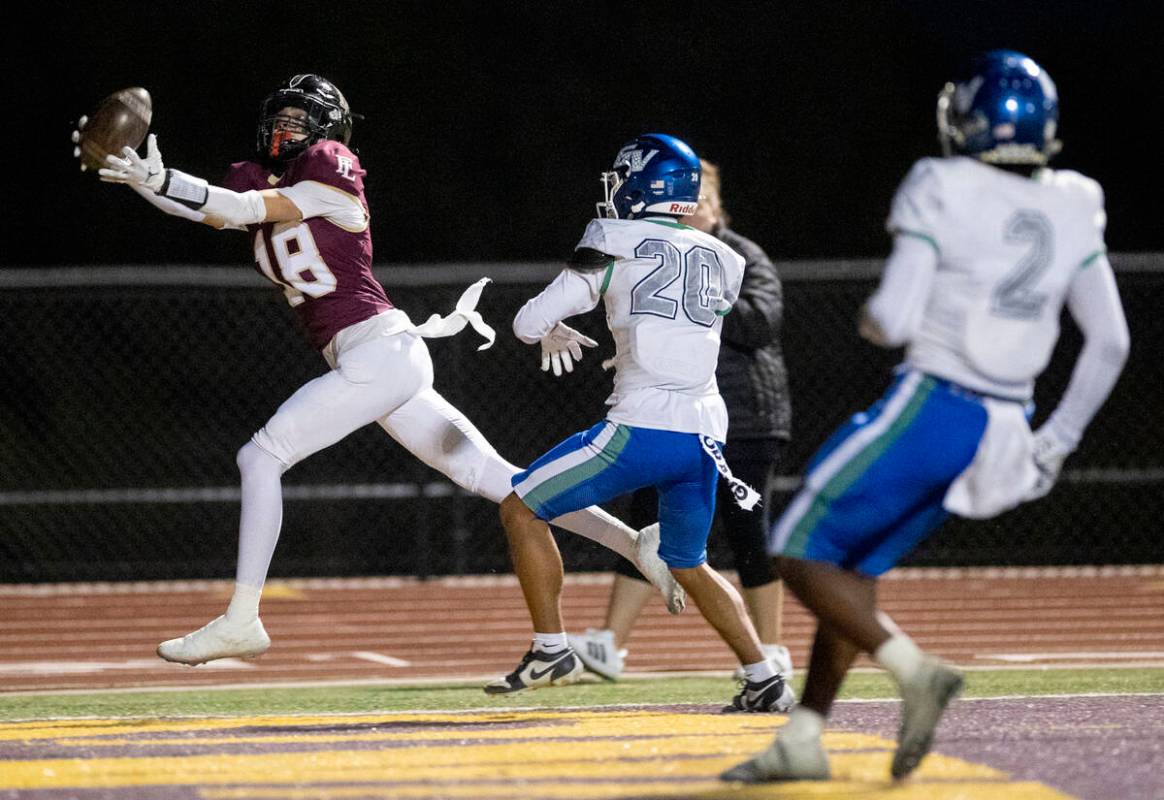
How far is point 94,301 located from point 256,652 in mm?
7529

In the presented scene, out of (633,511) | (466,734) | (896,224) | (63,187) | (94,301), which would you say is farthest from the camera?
(63,187)

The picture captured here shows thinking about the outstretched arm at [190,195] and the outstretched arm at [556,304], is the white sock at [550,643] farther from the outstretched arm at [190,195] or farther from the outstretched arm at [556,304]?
the outstretched arm at [190,195]

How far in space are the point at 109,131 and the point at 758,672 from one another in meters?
2.58

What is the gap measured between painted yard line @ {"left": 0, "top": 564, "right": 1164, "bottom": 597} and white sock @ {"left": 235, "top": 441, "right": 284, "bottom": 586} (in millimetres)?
5921

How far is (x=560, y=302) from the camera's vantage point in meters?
5.43

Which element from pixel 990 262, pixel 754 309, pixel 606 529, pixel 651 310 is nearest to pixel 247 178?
pixel 651 310

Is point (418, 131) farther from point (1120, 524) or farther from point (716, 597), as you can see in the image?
point (716, 597)

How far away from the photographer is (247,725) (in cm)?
539

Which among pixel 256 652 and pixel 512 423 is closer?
pixel 256 652

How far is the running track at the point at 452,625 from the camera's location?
26.5 feet

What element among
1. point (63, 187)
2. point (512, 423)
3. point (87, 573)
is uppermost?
point (63, 187)

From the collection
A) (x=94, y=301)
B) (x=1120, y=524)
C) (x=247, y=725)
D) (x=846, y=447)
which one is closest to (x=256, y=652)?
(x=247, y=725)

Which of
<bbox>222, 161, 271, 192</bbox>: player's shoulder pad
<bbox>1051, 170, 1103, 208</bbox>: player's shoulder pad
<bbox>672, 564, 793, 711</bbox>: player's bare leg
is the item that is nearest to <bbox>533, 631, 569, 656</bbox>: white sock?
<bbox>672, 564, 793, 711</bbox>: player's bare leg

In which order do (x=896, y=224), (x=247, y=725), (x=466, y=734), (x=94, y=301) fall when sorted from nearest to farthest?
(x=896, y=224) < (x=466, y=734) < (x=247, y=725) < (x=94, y=301)
